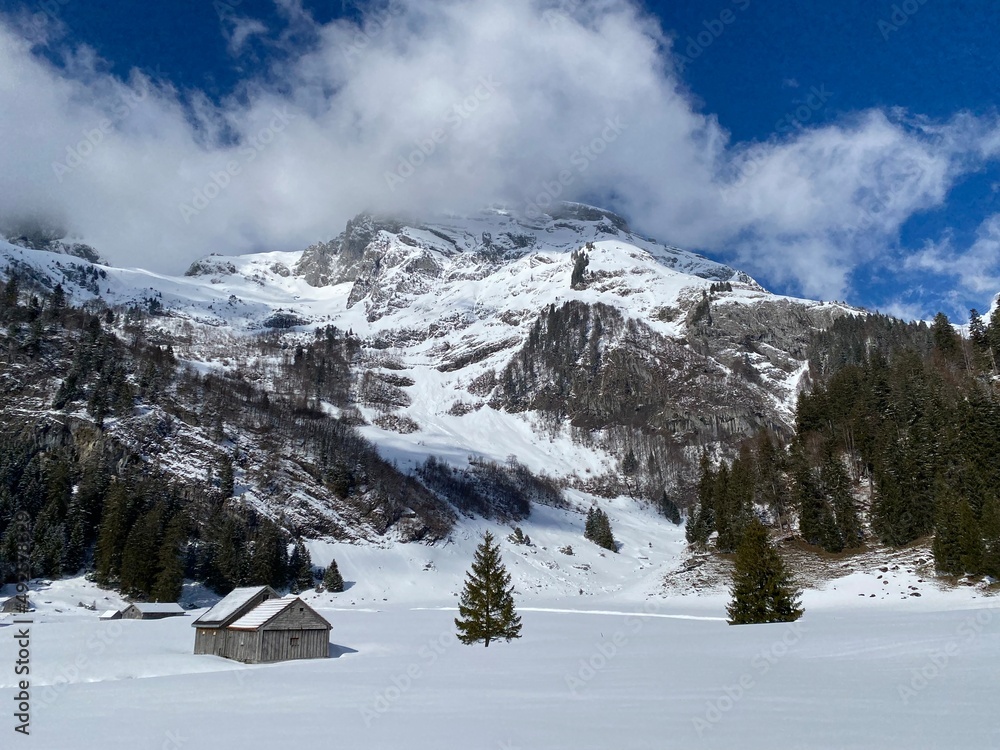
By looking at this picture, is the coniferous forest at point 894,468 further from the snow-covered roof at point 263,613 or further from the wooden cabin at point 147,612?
the wooden cabin at point 147,612

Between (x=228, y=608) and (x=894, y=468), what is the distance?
183ft

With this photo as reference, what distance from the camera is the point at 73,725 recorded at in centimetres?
1353

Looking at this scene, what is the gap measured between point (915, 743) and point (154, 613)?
62.7m

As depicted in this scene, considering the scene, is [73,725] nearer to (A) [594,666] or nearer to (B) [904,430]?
(A) [594,666]

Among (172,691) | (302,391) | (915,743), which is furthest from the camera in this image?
(302,391)

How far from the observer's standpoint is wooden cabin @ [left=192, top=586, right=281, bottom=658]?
123 ft

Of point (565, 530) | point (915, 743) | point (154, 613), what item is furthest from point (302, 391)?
point (915, 743)

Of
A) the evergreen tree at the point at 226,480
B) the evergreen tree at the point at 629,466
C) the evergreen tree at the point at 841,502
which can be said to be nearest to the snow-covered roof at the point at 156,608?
the evergreen tree at the point at 226,480

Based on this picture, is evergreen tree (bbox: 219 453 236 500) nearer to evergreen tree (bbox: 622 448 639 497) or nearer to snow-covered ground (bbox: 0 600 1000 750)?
snow-covered ground (bbox: 0 600 1000 750)

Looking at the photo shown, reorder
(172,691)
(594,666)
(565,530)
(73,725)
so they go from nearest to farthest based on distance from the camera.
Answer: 1. (73,725)
2. (172,691)
3. (594,666)
4. (565,530)

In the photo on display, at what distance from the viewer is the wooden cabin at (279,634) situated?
35978 millimetres

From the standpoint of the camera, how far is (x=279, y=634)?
3669 centimetres

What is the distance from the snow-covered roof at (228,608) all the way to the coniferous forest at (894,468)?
143 feet

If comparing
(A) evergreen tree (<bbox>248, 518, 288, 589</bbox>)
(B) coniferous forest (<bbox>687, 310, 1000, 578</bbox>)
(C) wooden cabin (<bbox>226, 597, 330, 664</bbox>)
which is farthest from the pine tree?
(B) coniferous forest (<bbox>687, 310, 1000, 578</bbox>)
